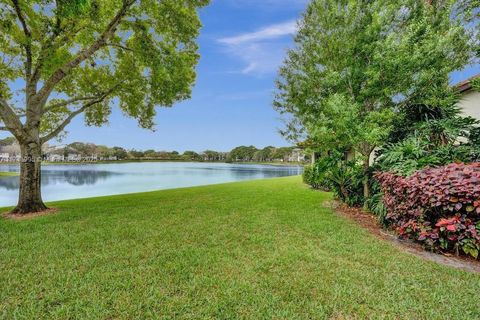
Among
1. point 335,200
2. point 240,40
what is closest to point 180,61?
point 240,40

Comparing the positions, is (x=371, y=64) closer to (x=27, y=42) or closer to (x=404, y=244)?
(x=404, y=244)

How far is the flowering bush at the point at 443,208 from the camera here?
393 centimetres

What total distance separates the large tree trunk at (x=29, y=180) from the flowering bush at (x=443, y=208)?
402 inches

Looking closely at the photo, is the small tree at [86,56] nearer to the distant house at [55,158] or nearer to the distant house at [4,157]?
the distant house at [55,158]

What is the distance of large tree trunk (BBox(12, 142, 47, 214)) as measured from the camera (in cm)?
810

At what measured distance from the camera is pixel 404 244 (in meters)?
4.86

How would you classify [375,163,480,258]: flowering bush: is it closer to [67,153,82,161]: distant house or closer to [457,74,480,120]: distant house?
[457,74,480,120]: distant house

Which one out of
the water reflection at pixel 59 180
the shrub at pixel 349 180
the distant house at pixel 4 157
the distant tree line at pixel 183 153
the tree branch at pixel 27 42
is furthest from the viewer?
the distant tree line at pixel 183 153

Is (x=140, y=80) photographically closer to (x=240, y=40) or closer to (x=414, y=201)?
(x=240, y=40)

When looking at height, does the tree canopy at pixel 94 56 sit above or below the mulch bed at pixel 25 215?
above

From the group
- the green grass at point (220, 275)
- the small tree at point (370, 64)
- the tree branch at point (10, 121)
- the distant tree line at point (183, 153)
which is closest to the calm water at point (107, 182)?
the tree branch at point (10, 121)

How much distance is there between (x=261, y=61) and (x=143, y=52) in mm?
6121

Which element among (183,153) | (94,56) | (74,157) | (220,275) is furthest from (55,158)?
(220,275)

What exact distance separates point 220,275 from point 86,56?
864cm
